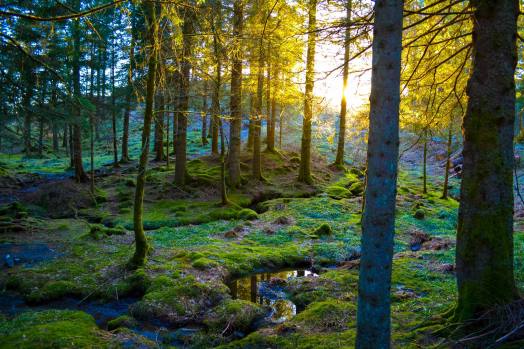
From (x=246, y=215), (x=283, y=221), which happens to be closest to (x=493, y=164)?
(x=283, y=221)

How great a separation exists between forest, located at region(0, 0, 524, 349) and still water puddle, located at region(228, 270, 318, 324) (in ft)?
0.18

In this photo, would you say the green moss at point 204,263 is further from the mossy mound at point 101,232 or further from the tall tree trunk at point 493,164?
the tall tree trunk at point 493,164

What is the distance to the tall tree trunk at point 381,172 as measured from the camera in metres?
3.08

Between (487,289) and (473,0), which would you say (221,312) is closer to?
(487,289)

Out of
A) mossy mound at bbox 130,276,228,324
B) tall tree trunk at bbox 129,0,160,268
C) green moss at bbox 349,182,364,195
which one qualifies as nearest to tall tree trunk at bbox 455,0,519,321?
mossy mound at bbox 130,276,228,324

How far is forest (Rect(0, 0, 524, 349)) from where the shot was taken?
411 centimetres

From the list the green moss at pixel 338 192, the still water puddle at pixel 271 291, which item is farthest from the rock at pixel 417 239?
the green moss at pixel 338 192

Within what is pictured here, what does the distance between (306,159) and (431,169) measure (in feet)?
57.9

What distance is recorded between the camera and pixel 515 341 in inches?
141

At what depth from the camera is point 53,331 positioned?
591cm

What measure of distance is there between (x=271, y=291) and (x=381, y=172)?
590 centimetres

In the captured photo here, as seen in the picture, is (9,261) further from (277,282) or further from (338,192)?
(338,192)

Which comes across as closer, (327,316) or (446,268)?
(327,316)

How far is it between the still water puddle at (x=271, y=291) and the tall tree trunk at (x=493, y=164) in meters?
3.58
